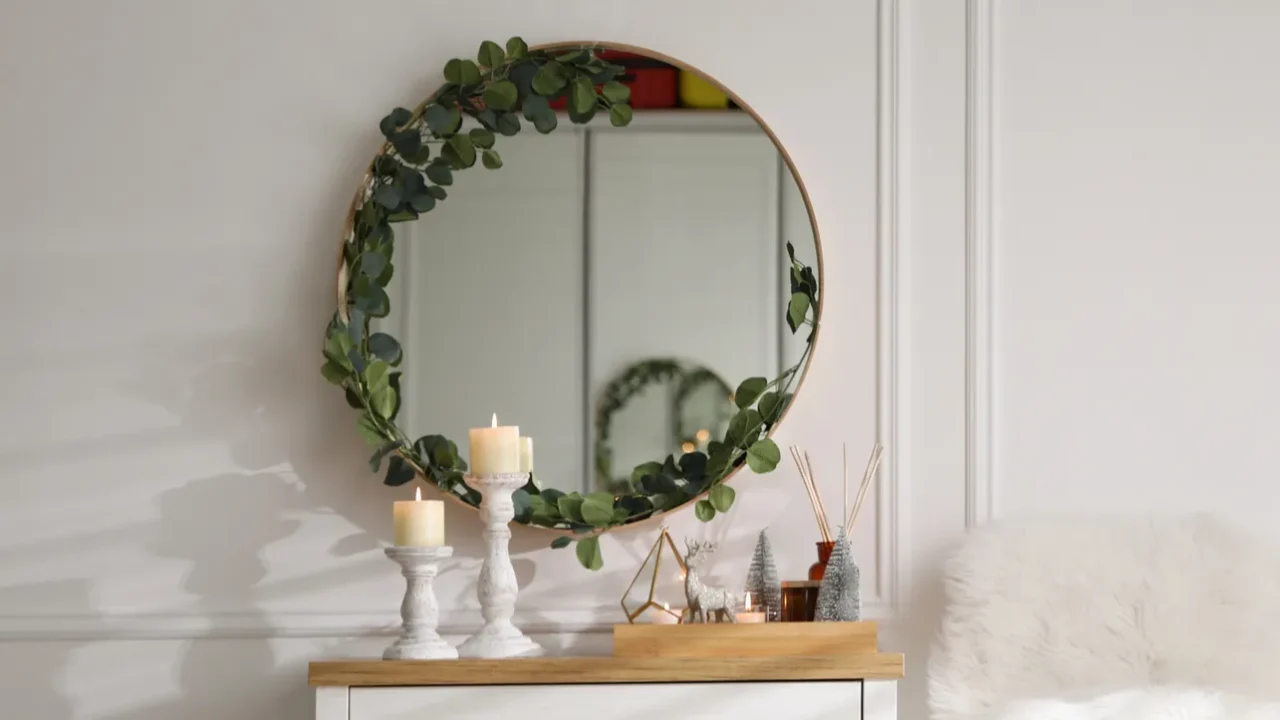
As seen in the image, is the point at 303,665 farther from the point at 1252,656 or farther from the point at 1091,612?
the point at 1252,656

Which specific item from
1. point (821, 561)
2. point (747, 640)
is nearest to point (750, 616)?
point (747, 640)

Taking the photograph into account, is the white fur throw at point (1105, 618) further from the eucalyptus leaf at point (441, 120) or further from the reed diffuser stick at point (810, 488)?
the eucalyptus leaf at point (441, 120)

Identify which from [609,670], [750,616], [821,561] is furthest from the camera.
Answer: [821,561]

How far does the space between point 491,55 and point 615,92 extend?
221 millimetres

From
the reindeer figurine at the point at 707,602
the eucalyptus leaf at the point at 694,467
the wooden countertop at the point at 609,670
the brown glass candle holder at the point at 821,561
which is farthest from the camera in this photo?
the eucalyptus leaf at the point at 694,467

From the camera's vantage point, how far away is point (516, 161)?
2150 millimetres

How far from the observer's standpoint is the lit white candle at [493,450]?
1876mm

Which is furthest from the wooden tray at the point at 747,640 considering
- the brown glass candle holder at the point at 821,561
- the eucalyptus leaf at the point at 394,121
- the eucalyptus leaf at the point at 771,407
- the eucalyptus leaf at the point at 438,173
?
the eucalyptus leaf at the point at 394,121

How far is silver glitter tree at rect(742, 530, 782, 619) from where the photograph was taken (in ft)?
6.32

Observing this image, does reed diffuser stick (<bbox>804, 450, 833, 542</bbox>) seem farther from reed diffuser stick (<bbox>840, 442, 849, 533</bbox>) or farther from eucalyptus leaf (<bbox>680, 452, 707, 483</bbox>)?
eucalyptus leaf (<bbox>680, 452, 707, 483</bbox>)

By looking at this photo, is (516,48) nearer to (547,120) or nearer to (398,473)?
(547,120)

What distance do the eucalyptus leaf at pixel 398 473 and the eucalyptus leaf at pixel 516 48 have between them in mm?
712

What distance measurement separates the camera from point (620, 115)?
7.01 feet

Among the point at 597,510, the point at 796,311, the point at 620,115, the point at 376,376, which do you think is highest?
the point at 620,115
